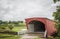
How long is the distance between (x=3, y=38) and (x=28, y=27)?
701cm

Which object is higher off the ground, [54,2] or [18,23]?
[54,2]

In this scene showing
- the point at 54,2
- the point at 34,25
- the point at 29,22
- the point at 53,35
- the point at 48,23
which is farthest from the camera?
the point at 34,25

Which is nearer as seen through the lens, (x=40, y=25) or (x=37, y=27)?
(x=37, y=27)

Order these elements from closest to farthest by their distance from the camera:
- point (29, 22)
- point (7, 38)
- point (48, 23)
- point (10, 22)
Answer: point (7, 38)
point (48, 23)
point (29, 22)
point (10, 22)

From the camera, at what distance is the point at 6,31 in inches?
843

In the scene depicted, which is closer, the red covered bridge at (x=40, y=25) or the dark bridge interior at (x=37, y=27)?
the red covered bridge at (x=40, y=25)

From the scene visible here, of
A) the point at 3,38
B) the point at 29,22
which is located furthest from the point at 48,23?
the point at 3,38

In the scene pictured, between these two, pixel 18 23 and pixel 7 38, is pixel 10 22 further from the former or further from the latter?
pixel 7 38

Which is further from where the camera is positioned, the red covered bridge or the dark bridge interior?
the dark bridge interior

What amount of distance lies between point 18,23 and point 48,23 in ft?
38.8

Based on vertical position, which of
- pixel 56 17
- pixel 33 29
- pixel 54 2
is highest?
pixel 54 2

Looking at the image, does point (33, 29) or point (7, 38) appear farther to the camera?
point (33, 29)

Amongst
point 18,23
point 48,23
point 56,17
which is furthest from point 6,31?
point 18,23

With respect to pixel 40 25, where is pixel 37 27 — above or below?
below
